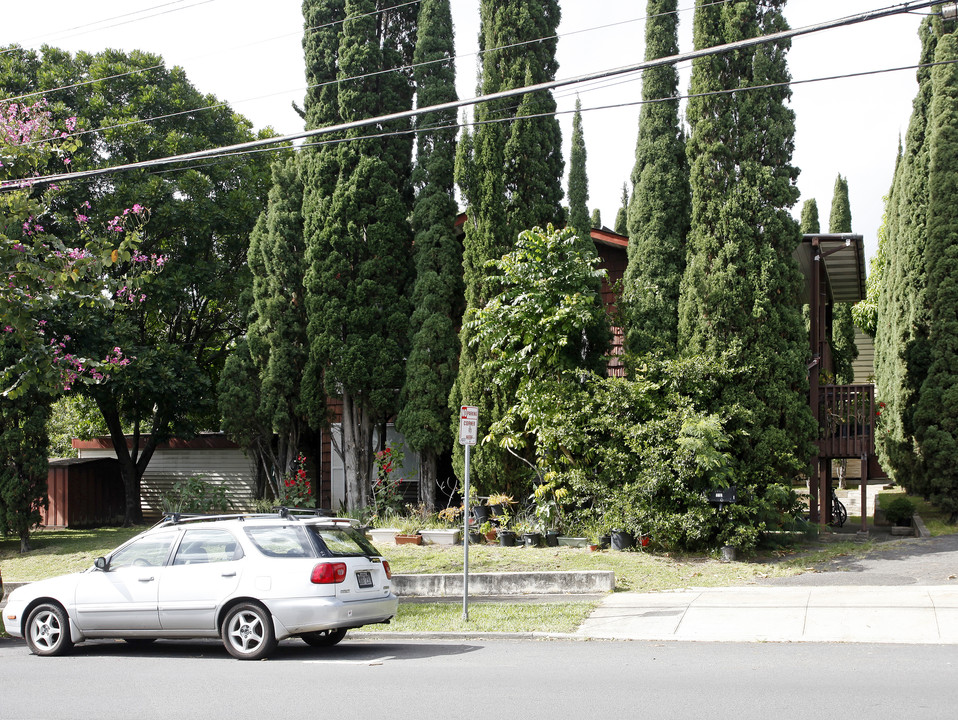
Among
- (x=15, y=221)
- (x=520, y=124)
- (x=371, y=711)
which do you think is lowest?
(x=371, y=711)

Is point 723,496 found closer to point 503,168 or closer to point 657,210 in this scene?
point 657,210

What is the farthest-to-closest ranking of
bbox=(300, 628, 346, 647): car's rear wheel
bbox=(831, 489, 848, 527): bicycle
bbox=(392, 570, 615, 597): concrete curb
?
bbox=(831, 489, 848, 527): bicycle, bbox=(392, 570, 615, 597): concrete curb, bbox=(300, 628, 346, 647): car's rear wheel

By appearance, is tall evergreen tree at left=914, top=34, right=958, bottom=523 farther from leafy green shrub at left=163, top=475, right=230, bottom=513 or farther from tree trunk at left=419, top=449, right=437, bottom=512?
leafy green shrub at left=163, top=475, right=230, bottom=513

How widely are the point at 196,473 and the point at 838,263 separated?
693 inches

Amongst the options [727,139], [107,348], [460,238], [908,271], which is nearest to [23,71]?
[107,348]

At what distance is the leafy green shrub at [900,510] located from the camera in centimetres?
1683

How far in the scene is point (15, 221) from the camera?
1360cm

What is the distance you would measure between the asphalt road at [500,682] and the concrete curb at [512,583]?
2897 millimetres

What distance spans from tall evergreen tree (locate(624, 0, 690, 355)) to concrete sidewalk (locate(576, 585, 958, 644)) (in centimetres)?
533

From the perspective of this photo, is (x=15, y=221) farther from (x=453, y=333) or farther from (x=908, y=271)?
(x=908, y=271)

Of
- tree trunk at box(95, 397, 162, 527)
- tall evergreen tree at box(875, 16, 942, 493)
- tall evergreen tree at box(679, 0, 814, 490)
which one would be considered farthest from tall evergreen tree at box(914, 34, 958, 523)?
tree trunk at box(95, 397, 162, 527)

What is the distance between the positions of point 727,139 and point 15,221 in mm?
11524

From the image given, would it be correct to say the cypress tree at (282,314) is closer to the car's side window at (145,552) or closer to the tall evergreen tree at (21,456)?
the tall evergreen tree at (21,456)

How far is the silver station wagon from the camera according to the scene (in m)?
8.91
